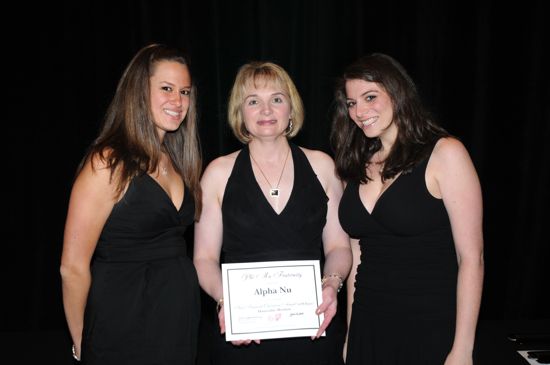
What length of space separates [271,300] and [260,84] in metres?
1.08

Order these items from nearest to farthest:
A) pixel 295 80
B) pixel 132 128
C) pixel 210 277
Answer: pixel 132 128 < pixel 210 277 < pixel 295 80

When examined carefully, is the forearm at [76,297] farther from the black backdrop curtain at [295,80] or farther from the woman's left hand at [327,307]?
the black backdrop curtain at [295,80]

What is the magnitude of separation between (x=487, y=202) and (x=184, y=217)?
303 cm

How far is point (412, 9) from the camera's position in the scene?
4.07m

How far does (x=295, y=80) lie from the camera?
397 centimetres

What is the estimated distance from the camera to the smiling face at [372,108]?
7.43 feet

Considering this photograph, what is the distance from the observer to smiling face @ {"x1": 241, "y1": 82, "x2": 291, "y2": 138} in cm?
258

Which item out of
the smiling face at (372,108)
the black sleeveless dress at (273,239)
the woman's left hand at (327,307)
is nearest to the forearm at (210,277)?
the black sleeveless dress at (273,239)

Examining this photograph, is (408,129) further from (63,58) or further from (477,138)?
(63,58)

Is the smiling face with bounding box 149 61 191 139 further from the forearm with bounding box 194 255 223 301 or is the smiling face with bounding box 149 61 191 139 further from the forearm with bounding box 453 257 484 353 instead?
the forearm with bounding box 453 257 484 353

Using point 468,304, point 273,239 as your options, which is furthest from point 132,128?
point 468,304

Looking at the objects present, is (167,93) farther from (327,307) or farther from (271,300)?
(327,307)

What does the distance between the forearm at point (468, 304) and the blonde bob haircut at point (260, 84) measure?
3.79 ft

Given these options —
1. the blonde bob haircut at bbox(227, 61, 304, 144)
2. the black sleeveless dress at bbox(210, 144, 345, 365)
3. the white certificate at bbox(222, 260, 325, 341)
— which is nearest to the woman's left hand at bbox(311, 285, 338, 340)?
the white certificate at bbox(222, 260, 325, 341)
